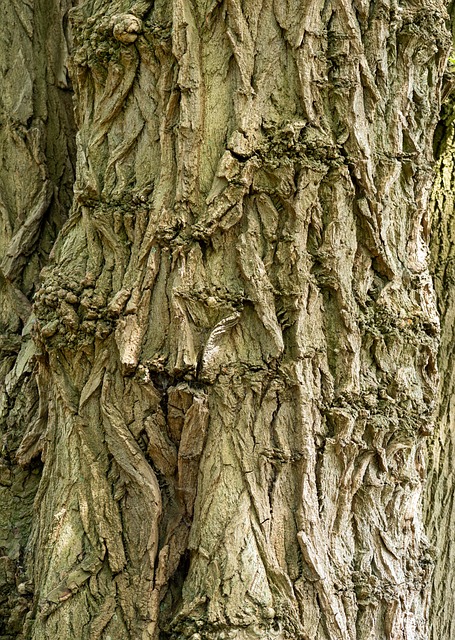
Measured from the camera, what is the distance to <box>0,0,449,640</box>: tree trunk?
267cm

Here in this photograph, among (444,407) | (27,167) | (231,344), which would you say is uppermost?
(27,167)

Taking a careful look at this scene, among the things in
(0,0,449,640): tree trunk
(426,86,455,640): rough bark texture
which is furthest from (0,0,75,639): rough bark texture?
(426,86,455,640): rough bark texture

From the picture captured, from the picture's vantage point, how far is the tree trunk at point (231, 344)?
2672 mm

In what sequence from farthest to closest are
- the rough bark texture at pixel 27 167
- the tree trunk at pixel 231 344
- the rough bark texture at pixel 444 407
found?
the rough bark texture at pixel 444 407
the rough bark texture at pixel 27 167
the tree trunk at pixel 231 344

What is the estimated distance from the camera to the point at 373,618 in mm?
2814

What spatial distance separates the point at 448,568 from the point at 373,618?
1.18m

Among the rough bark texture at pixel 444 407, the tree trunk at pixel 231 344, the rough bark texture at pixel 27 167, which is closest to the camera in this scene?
the tree trunk at pixel 231 344

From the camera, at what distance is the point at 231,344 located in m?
2.73

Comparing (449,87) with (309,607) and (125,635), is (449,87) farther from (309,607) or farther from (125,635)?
(125,635)

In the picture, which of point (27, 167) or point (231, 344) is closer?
point (231, 344)

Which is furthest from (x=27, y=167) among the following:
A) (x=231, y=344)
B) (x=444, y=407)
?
(x=444, y=407)

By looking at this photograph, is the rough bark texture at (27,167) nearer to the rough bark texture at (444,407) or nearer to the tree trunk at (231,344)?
the tree trunk at (231,344)

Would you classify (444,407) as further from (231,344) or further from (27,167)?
(27,167)

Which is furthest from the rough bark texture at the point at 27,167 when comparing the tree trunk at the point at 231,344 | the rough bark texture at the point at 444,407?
the rough bark texture at the point at 444,407
